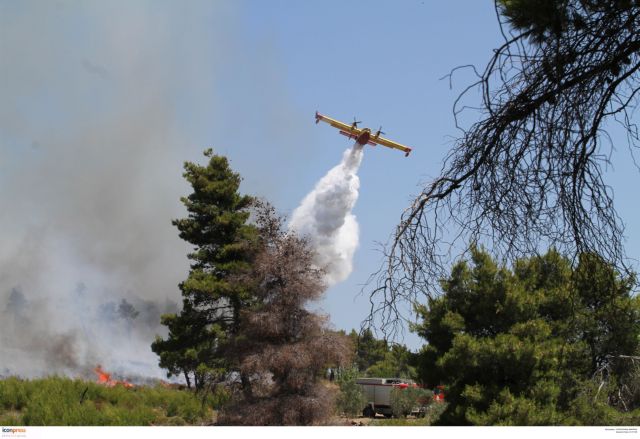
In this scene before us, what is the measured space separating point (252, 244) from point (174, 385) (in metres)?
10.1

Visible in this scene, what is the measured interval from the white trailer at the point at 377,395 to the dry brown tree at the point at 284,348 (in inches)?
263

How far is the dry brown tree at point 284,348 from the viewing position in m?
15.5

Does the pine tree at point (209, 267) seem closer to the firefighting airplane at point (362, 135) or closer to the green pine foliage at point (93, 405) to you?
the green pine foliage at point (93, 405)

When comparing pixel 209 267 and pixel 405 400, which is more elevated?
pixel 209 267

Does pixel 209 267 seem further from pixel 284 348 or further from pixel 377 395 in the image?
pixel 377 395

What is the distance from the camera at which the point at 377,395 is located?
23172 mm

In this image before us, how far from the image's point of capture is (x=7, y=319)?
3819 centimetres

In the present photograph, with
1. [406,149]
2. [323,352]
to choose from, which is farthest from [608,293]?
[406,149]

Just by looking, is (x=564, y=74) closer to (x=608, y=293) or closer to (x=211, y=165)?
(x=608, y=293)

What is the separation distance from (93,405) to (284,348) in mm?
4076
